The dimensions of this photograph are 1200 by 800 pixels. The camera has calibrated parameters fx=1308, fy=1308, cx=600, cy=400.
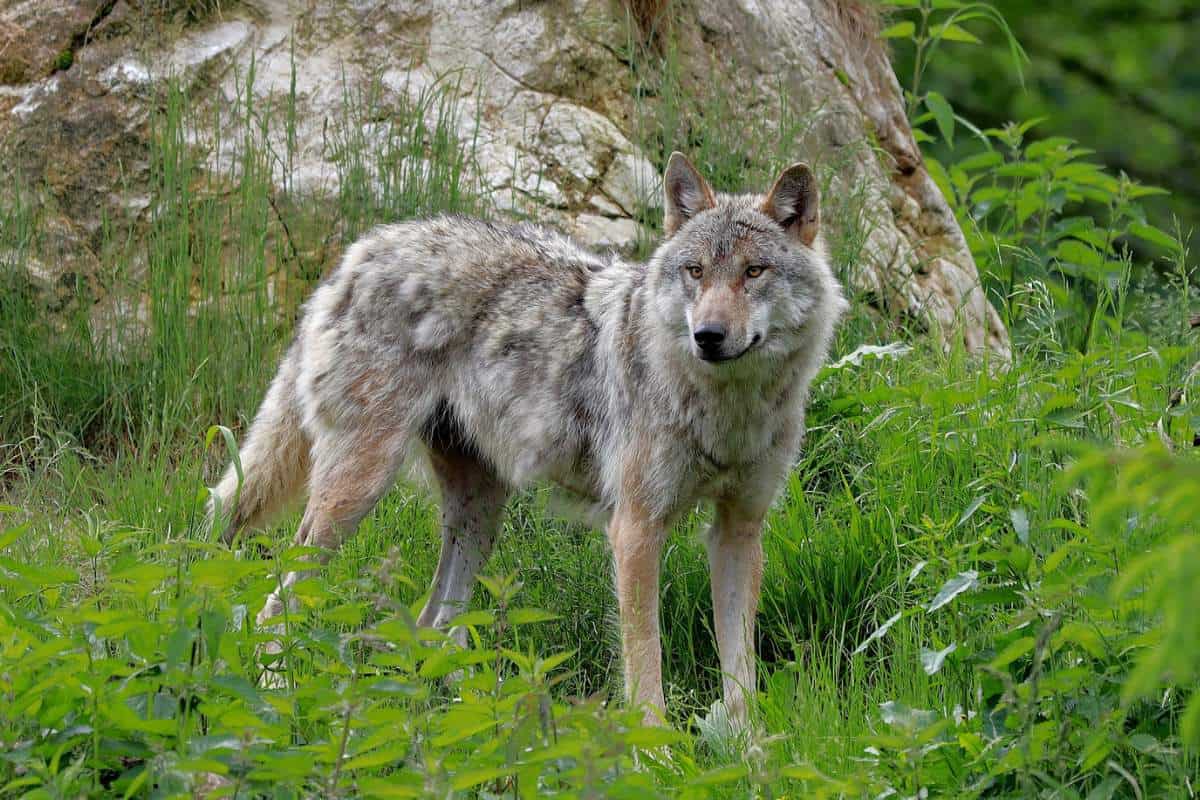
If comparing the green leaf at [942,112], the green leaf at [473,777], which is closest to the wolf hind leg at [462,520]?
the green leaf at [473,777]

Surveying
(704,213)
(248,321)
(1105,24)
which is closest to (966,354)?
(704,213)

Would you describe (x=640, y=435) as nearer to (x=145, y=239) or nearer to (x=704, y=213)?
(x=704, y=213)

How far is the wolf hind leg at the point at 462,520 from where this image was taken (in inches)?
229

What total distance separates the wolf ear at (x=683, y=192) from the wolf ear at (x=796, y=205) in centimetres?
25

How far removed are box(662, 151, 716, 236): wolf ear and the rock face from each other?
2007 millimetres

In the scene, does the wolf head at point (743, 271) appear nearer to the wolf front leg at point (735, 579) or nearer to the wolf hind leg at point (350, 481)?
the wolf front leg at point (735, 579)

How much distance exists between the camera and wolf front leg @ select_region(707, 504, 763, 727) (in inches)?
196

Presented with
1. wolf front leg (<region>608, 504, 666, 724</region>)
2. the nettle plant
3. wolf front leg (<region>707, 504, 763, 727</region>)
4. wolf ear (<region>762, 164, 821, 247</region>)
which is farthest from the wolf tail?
the nettle plant

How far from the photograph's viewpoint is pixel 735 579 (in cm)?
506

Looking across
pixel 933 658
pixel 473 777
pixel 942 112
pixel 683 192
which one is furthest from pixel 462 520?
pixel 942 112

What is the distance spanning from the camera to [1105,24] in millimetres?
12133

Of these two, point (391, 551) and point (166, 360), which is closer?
point (391, 551)

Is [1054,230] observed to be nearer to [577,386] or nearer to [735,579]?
[577,386]

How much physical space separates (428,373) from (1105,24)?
912 cm
